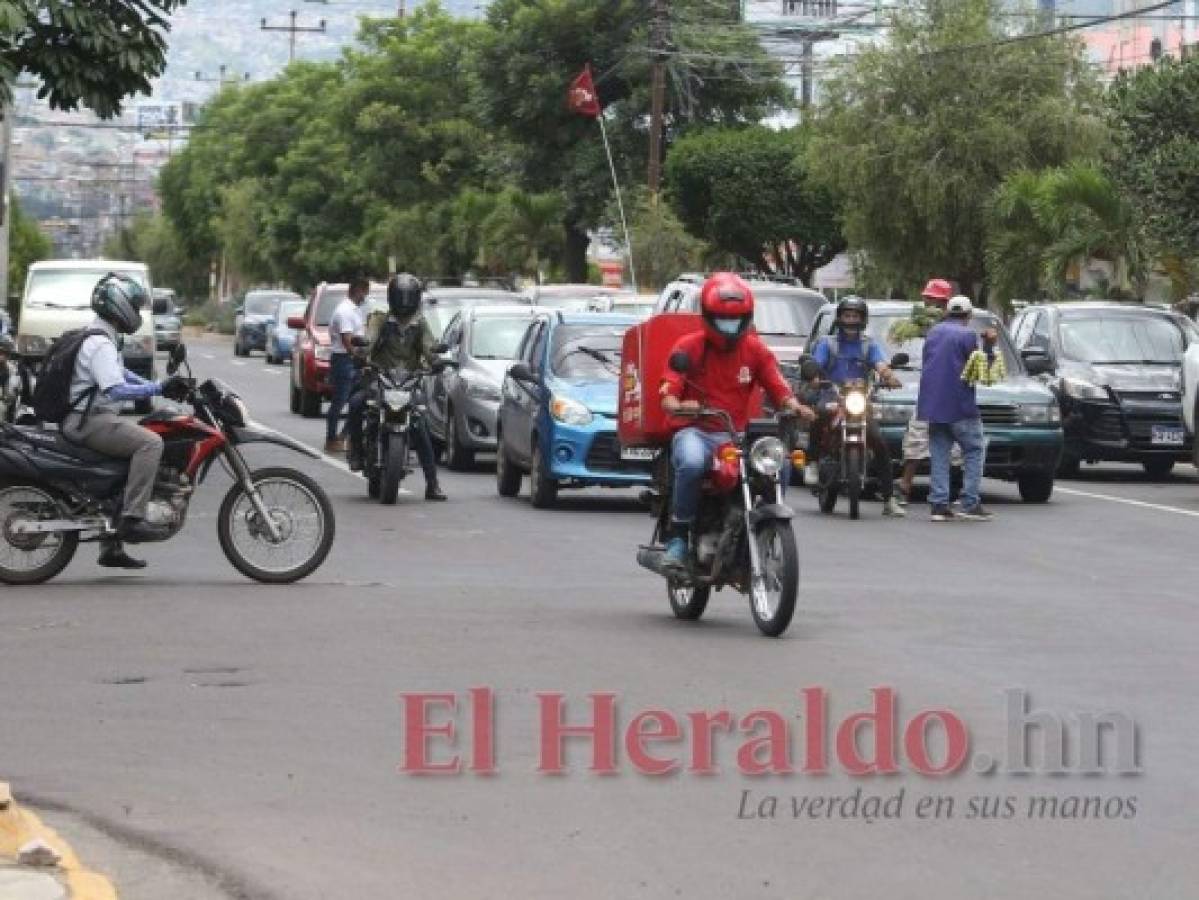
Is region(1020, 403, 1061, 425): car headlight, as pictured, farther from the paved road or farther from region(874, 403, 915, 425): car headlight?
the paved road

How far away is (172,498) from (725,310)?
12.0 ft

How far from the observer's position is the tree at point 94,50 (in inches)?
961

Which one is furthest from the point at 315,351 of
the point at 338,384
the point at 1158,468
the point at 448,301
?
the point at 1158,468

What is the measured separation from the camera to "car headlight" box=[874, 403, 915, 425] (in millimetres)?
26000

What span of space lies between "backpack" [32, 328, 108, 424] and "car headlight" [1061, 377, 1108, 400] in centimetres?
1529

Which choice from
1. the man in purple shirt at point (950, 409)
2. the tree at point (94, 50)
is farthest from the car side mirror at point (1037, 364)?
the tree at point (94, 50)

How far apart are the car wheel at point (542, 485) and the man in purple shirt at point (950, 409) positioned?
9.91 ft

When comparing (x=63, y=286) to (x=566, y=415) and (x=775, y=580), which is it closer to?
(x=566, y=415)

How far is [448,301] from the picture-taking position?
1459 inches

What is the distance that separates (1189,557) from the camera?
20.1m

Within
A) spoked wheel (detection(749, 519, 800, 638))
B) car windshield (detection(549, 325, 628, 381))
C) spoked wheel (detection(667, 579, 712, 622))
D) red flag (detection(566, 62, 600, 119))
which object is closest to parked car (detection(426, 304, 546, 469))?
car windshield (detection(549, 325, 628, 381))

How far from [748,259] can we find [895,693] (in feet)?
186

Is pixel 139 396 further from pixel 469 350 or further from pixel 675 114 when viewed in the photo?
pixel 675 114

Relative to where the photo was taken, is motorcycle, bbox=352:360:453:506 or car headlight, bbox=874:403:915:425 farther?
car headlight, bbox=874:403:915:425
